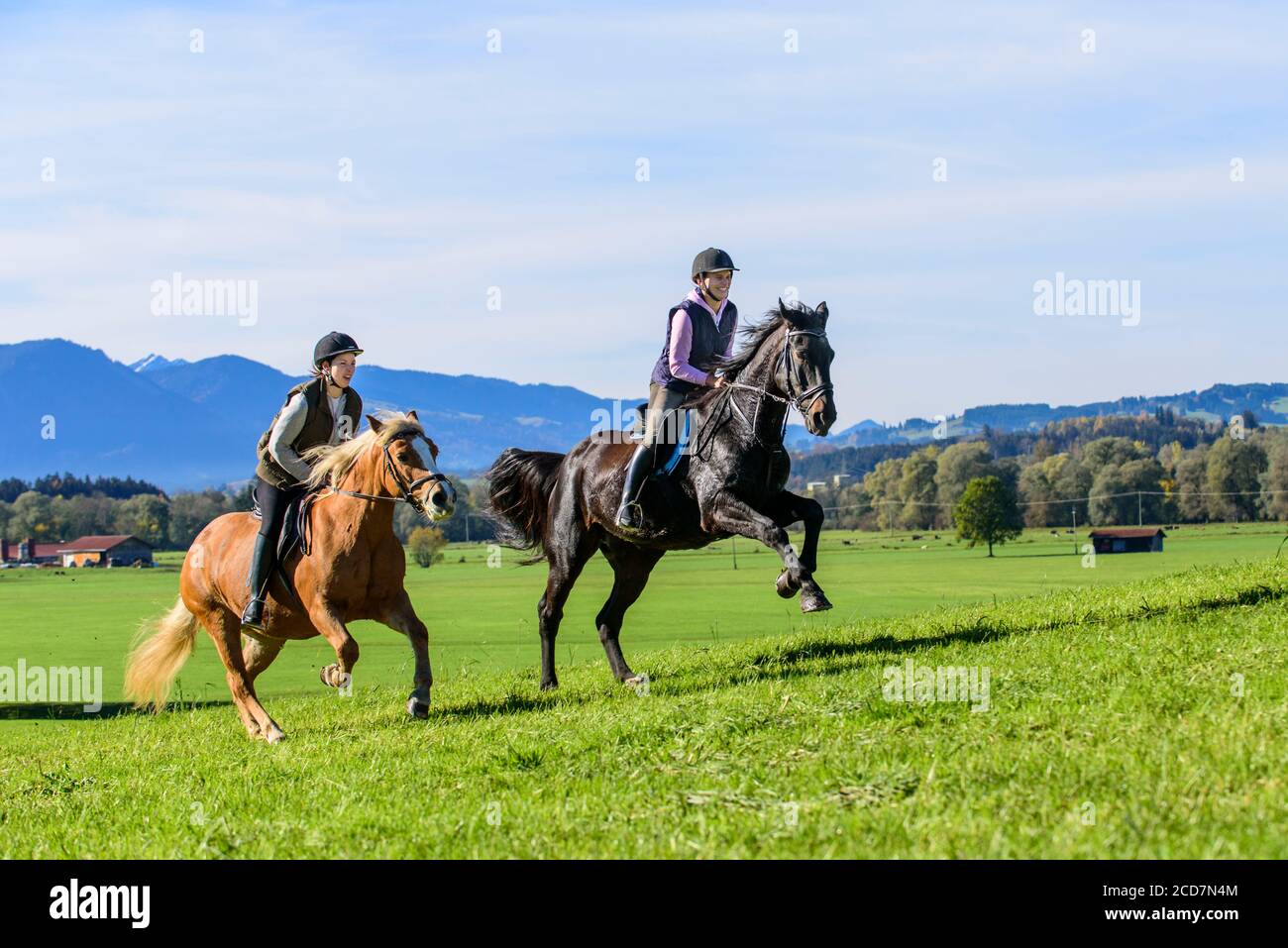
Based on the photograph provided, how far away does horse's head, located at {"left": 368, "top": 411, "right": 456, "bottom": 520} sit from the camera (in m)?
10.9

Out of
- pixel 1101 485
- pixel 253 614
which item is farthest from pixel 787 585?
pixel 1101 485

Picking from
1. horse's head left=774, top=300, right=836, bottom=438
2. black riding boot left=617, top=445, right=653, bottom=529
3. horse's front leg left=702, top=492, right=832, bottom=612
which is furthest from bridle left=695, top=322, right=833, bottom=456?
horse's front leg left=702, top=492, right=832, bottom=612

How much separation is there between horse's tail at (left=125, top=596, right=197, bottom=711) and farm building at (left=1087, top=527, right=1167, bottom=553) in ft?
307

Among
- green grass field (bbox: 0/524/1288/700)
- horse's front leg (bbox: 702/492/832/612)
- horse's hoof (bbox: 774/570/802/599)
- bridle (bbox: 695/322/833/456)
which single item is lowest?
green grass field (bbox: 0/524/1288/700)

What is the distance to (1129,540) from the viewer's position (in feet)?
326

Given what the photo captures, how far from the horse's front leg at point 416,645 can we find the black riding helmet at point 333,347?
2486 millimetres

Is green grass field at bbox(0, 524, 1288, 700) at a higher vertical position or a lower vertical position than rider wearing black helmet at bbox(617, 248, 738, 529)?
lower

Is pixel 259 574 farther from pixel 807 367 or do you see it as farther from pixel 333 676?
pixel 807 367

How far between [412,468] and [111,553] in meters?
152

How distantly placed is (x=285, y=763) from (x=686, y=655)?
637 cm

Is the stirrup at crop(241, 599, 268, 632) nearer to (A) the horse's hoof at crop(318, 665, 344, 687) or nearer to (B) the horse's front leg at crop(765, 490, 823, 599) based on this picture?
(A) the horse's hoof at crop(318, 665, 344, 687)

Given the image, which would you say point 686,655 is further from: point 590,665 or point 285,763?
point 285,763

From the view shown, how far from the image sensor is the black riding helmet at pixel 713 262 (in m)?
13.0

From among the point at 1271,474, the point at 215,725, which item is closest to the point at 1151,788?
the point at 215,725
